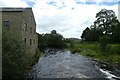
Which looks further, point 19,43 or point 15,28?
point 15,28

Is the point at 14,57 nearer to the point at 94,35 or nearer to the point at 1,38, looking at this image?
the point at 1,38

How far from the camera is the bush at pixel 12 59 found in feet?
72.8

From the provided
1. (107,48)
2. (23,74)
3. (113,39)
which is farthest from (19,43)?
(113,39)

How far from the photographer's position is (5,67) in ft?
73.2

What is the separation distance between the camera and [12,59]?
22922 millimetres

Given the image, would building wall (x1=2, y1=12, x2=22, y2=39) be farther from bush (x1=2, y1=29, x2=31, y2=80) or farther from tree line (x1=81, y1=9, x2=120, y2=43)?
tree line (x1=81, y1=9, x2=120, y2=43)

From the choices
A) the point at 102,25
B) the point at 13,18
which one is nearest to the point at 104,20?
the point at 102,25

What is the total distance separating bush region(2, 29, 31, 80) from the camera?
2219cm

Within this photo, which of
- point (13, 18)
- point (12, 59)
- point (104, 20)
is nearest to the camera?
point (12, 59)

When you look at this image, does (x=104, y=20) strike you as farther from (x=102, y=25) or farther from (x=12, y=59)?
(x=12, y=59)

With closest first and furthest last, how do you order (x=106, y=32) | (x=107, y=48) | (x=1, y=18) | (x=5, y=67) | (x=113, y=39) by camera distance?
1. (x=5, y=67)
2. (x=1, y=18)
3. (x=107, y=48)
4. (x=113, y=39)
5. (x=106, y=32)

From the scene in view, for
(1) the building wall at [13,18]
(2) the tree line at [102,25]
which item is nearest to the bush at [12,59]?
(1) the building wall at [13,18]

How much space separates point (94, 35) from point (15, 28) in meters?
61.9

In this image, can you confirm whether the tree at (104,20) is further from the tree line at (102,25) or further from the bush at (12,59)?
the bush at (12,59)
